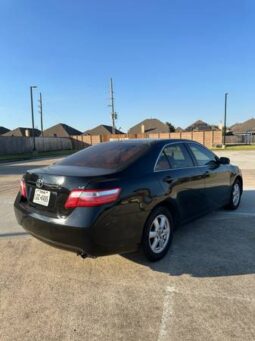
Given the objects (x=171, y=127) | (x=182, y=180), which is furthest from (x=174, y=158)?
(x=171, y=127)

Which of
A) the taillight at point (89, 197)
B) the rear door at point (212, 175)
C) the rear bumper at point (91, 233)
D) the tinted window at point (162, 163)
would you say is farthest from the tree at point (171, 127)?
the taillight at point (89, 197)

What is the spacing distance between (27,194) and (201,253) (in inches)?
93.5

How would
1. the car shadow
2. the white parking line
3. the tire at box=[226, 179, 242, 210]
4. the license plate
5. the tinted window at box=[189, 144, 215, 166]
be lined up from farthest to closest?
the tire at box=[226, 179, 242, 210], the tinted window at box=[189, 144, 215, 166], the car shadow, the license plate, the white parking line

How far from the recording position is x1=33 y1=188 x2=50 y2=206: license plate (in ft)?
11.7

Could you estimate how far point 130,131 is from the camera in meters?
79.6

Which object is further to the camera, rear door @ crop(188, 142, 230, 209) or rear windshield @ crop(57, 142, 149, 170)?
rear door @ crop(188, 142, 230, 209)

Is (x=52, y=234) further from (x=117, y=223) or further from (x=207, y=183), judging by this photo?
(x=207, y=183)

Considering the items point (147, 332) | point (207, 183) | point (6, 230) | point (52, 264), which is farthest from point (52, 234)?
point (207, 183)

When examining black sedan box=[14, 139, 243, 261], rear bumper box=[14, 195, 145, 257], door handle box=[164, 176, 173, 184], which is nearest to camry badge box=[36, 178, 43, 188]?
black sedan box=[14, 139, 243, 261]

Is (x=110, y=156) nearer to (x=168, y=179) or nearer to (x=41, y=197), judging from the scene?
(x=168, y=179)

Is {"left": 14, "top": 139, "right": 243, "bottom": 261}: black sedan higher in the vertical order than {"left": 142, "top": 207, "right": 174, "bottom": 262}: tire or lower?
higher

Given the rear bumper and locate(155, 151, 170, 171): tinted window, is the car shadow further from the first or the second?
locate(155, 151, 170, 171): tinted window

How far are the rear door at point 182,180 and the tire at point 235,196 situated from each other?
1418mm

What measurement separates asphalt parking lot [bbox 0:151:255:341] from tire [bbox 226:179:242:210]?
5.00ft
